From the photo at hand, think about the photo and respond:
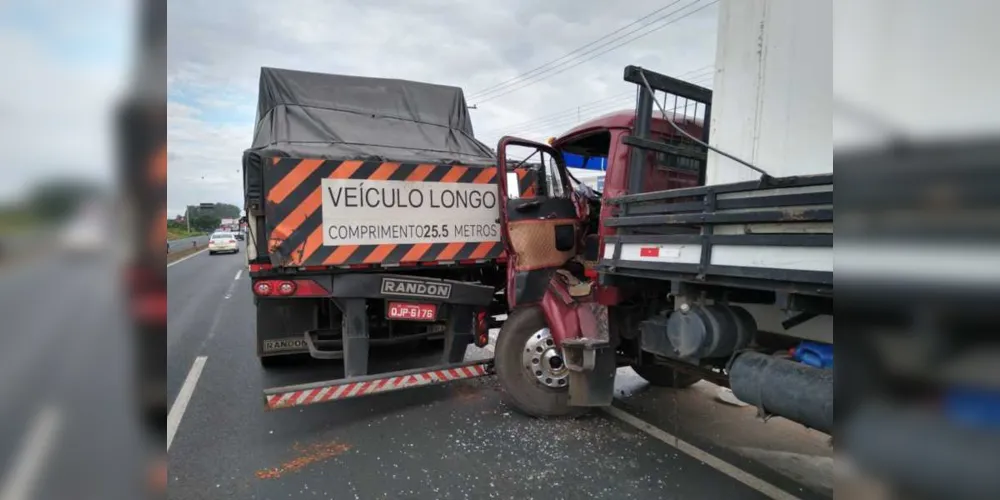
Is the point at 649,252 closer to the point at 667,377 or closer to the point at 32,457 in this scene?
the point at 667,377

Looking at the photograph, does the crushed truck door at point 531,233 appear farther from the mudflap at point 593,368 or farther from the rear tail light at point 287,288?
the rear tail light at point 287,288

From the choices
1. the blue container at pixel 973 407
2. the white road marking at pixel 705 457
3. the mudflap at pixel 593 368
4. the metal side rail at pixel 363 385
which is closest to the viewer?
the blue container at pixel 973 407

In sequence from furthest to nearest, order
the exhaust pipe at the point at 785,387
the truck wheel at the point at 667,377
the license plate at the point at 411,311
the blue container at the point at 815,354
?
the truck wheel at the point at 667,377 < the license plate at the point at 411,311 < the blue container at the point at 815,354 < the exhaust pipe at the point at 785,387

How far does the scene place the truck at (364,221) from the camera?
4.46 meters

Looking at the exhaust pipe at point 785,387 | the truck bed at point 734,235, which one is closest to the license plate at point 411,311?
the truck bed at point 734,235

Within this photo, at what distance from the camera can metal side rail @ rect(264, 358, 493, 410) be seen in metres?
4.28

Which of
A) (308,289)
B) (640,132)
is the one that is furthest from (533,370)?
(640,132)

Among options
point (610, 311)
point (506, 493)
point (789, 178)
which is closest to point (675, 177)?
point (610, 311)

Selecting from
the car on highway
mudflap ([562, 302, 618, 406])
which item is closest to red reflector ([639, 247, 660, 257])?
mudflap ([562, 302, 618, 406])

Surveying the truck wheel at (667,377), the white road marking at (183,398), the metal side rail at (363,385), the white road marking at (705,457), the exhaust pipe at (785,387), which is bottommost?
the white road marking at (183,398)

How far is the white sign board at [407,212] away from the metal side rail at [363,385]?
1140mm

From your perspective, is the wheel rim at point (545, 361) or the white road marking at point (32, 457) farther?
the wheel rim at point (545, 361)

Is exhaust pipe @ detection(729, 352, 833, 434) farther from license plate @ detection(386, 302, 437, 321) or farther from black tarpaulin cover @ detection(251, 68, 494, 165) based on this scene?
black tarpaulin cover @ detection(251, 68, 494, 165)

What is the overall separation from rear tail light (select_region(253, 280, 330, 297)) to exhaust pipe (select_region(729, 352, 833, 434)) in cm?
321
